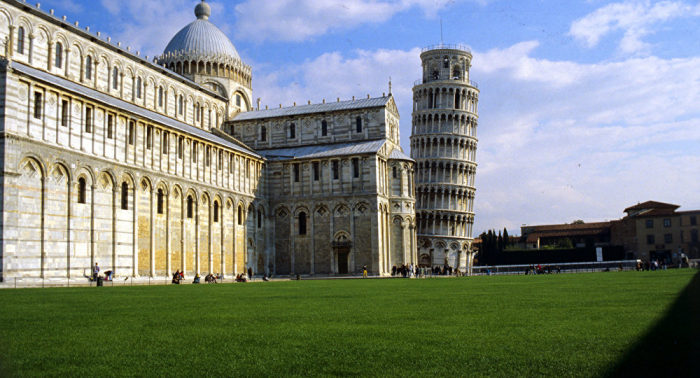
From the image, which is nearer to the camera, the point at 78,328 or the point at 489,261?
the point at 78,328

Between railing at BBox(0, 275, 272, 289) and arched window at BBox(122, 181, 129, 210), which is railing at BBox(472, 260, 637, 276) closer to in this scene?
railing at BBox(0, 275, 272, 289)

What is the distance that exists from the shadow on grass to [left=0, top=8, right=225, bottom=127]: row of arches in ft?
123

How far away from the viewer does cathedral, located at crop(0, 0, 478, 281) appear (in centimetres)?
3250

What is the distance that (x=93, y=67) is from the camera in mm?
44062

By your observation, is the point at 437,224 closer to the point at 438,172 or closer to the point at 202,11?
the point at 438,172

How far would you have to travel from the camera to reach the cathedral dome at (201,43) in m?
61.1

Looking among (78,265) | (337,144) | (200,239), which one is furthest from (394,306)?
(337,144)

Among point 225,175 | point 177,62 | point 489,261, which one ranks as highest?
point 177,62

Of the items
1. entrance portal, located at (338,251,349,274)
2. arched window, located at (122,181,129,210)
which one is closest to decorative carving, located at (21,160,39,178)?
arched window, located at (122,181,129,210)

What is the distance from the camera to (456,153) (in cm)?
8269

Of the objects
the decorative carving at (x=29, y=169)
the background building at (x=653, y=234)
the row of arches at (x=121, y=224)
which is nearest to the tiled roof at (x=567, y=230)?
the background building at (x=653, y=234)

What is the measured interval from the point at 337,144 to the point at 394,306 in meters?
45.6

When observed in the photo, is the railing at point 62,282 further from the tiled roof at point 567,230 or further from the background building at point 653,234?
the tiled roof at point 567,230

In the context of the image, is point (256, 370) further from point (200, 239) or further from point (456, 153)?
point (456, 153)
